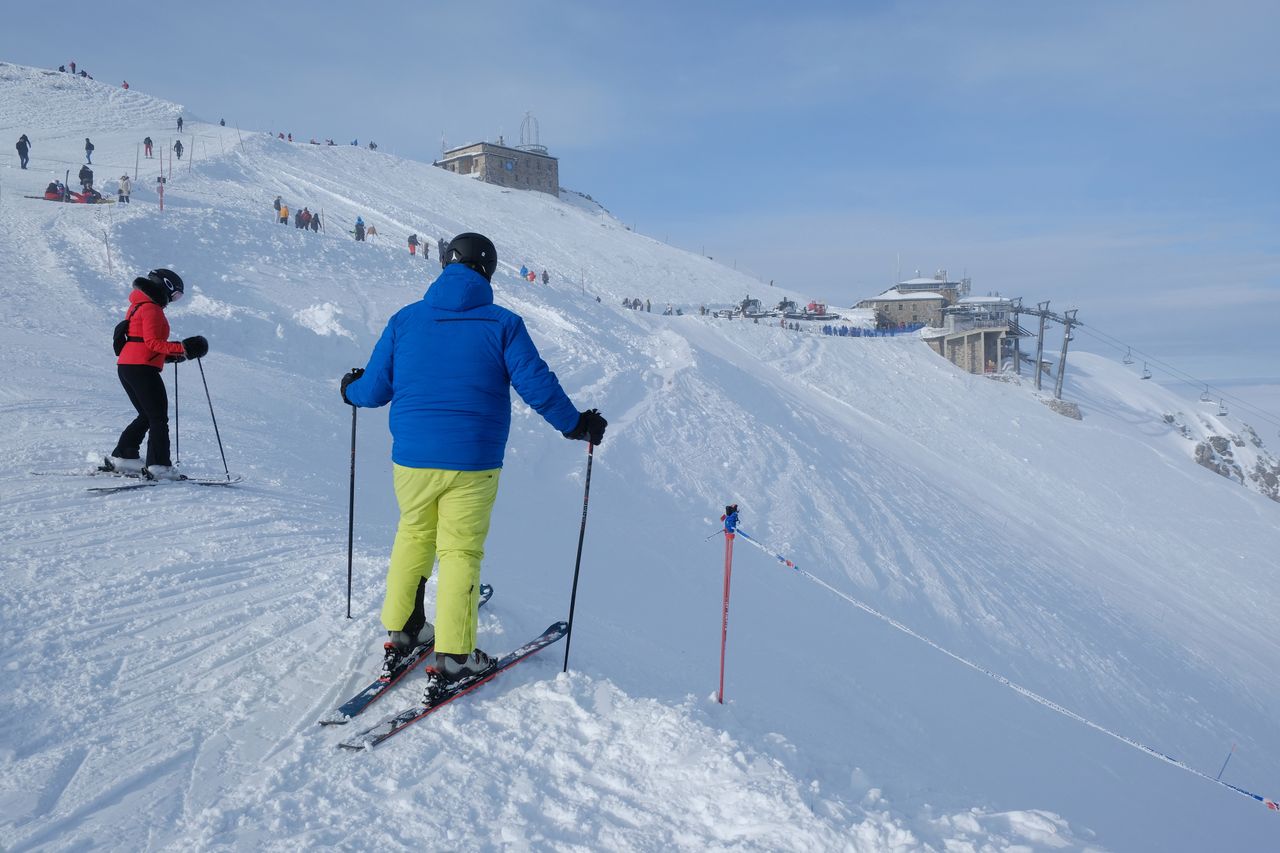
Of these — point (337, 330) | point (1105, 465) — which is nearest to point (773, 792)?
point (337, 330)

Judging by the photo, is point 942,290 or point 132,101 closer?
point 132,101

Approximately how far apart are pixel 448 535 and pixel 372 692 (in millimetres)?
827

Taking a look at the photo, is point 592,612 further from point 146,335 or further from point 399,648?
point 146,335

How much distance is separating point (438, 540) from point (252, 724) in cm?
111

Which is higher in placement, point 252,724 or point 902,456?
point 252,724

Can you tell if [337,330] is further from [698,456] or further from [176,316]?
[698,456]

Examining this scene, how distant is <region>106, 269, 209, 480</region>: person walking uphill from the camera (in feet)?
20.3

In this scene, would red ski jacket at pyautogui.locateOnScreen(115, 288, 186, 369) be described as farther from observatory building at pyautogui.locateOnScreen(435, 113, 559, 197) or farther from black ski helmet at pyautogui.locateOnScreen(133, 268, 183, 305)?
observatory building at pyautogui.locateOnScreen(435, 113, 559, 197)

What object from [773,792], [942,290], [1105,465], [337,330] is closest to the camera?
[773,792]

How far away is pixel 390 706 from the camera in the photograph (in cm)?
362

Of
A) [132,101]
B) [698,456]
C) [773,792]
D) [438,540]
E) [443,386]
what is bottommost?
[698,456]

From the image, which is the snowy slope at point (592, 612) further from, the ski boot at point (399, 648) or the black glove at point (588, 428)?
the black glove at point (588, 428)

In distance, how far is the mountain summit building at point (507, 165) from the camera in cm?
6606

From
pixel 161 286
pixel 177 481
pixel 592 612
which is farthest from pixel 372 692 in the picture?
pixel 161 286
